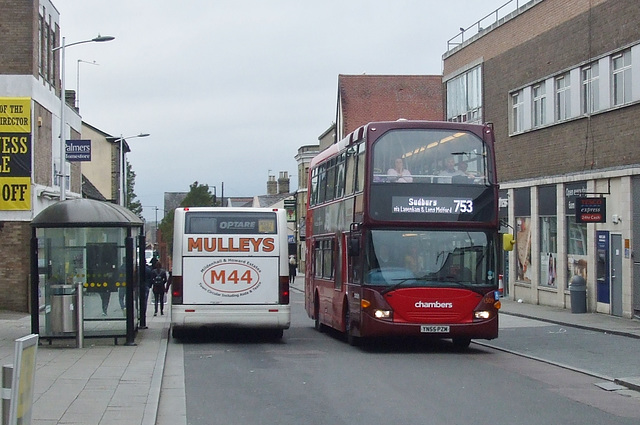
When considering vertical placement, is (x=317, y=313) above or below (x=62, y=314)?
below

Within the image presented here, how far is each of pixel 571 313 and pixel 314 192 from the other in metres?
9.36

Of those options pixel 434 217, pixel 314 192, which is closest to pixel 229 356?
pixel 434 217

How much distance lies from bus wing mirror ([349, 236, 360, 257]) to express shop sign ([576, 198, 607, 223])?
11104 millimetres

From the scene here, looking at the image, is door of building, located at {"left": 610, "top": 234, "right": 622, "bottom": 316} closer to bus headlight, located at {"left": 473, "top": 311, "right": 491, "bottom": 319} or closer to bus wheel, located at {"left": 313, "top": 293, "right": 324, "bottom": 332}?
bus wheel, located at {"left": 313, "top": 293, "right": 324, "bottom": 332}

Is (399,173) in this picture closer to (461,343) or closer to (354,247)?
(354,247)

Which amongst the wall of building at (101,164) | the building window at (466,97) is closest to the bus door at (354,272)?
the building window at (466,97)

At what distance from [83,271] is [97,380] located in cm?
557

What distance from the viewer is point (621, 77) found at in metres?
25.7

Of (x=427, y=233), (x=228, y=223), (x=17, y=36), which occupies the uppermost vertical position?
(x=17, y=36)

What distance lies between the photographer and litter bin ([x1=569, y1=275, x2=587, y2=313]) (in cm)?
2748

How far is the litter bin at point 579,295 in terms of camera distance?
27.5m

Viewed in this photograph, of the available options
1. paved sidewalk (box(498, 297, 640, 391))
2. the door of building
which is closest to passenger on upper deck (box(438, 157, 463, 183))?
paved sidewalk (box(498, 297, 640, 391))

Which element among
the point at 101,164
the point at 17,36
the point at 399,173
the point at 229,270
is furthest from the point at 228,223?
the point at 101,164

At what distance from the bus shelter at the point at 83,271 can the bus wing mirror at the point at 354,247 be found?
4.24 metres
